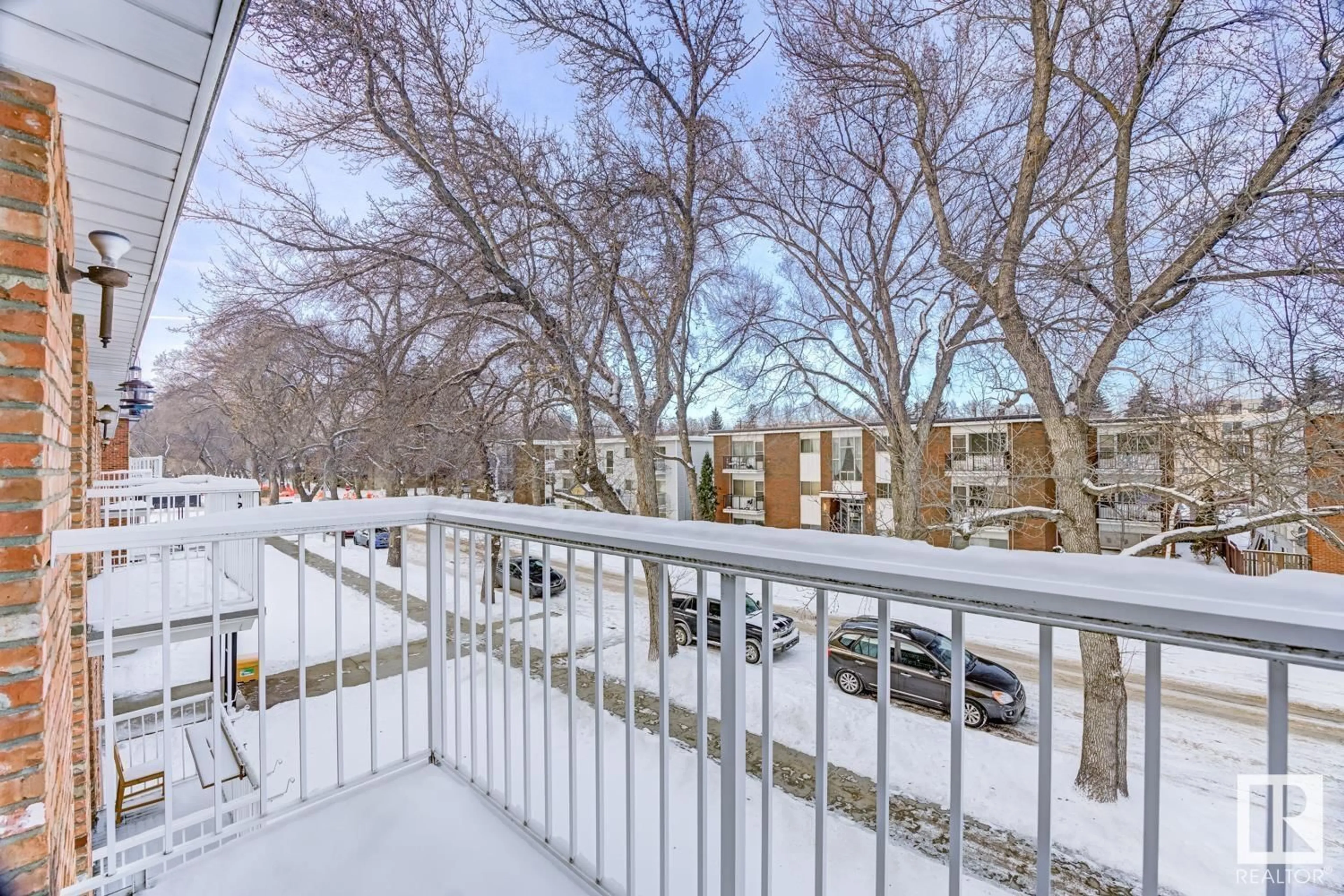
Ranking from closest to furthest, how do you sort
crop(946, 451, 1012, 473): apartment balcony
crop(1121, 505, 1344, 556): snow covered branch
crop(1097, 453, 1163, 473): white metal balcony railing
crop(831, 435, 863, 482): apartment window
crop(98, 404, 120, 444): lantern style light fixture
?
crop(1121, 505, 1344, 556): snow covered branch, crop(1097, 453, 1163, 473): white metal balcony railing, crop(98, 404, 120, 444): lantern style light fixture, crop(946, 451, 1012, 473): apartment balcony, crop(831, 435, 863, 482): apartment window

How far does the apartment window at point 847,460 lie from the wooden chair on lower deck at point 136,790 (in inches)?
492

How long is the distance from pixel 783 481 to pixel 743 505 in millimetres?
1869

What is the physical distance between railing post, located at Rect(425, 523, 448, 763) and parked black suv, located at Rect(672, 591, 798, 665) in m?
1.02

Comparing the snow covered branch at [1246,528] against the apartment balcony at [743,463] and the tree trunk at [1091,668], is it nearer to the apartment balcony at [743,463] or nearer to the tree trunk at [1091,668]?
the tree trunk at [1091,668]

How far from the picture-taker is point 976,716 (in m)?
4.01

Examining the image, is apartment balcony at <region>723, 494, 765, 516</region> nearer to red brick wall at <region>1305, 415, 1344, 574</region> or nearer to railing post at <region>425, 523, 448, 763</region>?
red brick wall at <region>1305, 415, 1344, 574</region>

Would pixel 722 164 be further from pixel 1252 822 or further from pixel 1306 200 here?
pixel 1252 822

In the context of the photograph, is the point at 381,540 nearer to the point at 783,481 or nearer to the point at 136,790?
the point at 783,481

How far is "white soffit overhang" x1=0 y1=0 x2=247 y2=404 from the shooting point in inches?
48.1

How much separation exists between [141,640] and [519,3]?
6.12 m

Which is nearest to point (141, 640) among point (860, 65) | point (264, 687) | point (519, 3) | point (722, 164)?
point (264, 687)

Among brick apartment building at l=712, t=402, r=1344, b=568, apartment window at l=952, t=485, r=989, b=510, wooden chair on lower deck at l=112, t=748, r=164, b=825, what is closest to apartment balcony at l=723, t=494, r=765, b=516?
brick apartment building at l=712, t=402, r=1344, b=568

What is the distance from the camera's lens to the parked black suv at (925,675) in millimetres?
3164

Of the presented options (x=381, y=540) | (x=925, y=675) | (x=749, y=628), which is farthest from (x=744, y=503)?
(x=925, y=675)
